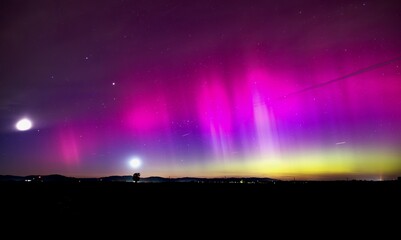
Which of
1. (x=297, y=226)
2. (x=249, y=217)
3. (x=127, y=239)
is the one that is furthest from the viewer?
(x=249, y=217)

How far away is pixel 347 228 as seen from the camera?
44.1 feet

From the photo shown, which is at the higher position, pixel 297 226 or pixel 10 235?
pixel 10 235

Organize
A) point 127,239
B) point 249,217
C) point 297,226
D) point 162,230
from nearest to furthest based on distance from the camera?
1. point 127,239
2. point 162,230
3. point 297,226
4. point 249,217

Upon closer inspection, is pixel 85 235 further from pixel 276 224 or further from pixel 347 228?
pixel 347 228

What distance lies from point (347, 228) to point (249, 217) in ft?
17.6

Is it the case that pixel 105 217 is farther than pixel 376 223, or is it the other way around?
pixel 105 217

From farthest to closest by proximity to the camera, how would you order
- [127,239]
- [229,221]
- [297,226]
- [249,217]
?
[249,217] < [229,221] < [297,226] < [127,239]

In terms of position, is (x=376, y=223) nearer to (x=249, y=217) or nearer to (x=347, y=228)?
(x=347, y=228)

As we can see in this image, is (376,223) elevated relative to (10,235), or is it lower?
lower

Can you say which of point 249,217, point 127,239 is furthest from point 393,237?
point 127,239

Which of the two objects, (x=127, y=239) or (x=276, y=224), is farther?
(x=276, y=224)

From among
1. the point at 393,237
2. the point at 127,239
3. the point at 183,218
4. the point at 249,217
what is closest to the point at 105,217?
the point at 183,218

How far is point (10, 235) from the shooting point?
11289mm

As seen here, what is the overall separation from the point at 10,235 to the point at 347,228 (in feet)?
49.0
